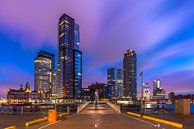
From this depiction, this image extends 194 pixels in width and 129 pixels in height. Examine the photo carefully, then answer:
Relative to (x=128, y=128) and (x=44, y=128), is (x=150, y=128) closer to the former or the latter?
(x=128, y=128)

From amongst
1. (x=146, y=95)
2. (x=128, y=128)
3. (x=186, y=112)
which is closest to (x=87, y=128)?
(x=128, y=128)

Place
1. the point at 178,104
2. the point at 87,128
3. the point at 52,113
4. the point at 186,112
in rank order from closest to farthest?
the point at 87,128
the point at 52,113
the point at 186,112
the point at 178,104

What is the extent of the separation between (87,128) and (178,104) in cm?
4126

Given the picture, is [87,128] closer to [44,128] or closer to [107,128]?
[107,128]

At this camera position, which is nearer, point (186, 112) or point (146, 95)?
A: point (146, 95)

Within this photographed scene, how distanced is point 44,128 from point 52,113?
12.4 metres

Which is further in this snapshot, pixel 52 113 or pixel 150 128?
pixel 52 113

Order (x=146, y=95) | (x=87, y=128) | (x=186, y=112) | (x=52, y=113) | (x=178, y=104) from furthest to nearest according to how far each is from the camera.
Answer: (x=178, y=104)
(x=186, y=112)
(x=146, y=95)
(x=52, y=113)
(x=87, y=128)

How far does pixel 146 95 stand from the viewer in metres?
47.9

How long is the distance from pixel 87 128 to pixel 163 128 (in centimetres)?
550

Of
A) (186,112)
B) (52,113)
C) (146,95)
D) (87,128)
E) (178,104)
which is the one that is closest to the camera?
(87,128)

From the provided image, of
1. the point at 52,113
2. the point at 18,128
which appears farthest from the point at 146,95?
the point at 18,128

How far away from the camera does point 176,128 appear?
28.4 metres

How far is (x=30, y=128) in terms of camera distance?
28.7 metres
